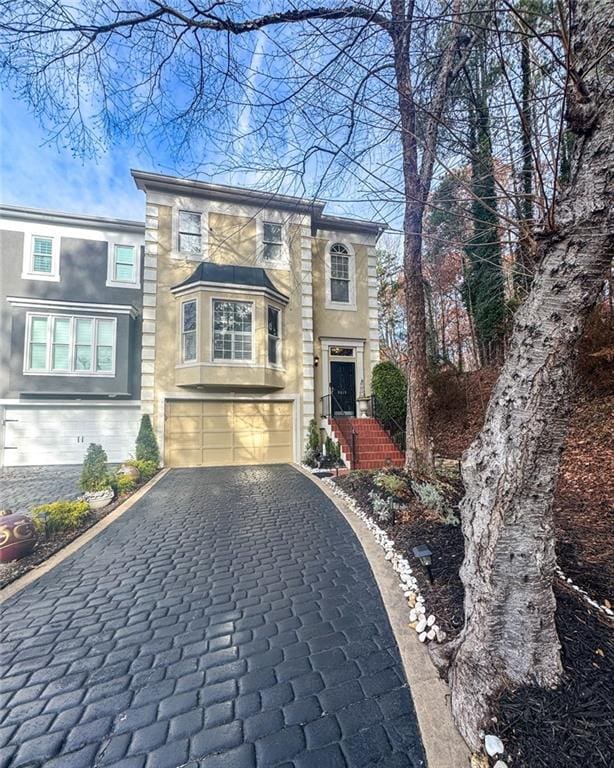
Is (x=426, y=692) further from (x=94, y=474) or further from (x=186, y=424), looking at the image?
(x=186, y=424)

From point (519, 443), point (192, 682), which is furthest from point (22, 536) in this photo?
point (519, 443)

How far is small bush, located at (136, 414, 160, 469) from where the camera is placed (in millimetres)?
9008

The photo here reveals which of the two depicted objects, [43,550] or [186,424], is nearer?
[43,550]

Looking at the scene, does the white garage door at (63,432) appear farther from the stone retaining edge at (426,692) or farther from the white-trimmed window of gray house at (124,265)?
the stone retaining edge at (426,692)

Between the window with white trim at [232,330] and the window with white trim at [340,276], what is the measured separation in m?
3.24

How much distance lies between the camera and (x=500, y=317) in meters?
10.7

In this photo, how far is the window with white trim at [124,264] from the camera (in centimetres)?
1113

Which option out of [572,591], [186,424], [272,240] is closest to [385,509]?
[572,591]

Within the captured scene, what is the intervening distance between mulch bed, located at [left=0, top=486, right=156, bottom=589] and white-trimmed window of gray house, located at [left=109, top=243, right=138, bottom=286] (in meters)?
8.30

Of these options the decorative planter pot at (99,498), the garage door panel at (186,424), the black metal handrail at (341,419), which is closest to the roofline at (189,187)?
the black metal handrail at (341,419)

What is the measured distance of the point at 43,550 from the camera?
4176mm

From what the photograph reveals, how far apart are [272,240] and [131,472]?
7.79 meters

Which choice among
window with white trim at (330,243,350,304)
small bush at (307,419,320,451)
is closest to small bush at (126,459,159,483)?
small bush at (307,419,320,451)

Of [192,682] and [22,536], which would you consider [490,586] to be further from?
[22,536]
